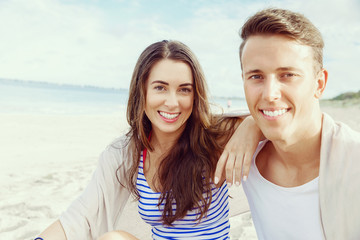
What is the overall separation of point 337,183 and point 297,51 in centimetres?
77

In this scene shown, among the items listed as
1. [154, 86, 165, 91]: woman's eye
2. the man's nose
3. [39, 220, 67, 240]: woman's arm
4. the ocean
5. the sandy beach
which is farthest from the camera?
the ocean

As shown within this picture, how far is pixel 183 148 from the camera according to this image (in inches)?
112

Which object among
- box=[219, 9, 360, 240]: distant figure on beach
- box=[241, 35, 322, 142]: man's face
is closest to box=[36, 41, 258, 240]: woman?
box=[219, 9, 360, 240]: distant figure on beach

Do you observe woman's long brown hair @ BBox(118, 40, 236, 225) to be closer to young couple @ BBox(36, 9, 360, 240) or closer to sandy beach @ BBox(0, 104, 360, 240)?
young couple @ BBox(36, 9, 360, 240)

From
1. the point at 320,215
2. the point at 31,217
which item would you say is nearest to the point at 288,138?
the point at 320,215

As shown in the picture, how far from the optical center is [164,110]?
2.65m

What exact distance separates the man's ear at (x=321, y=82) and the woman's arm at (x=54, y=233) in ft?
7.04

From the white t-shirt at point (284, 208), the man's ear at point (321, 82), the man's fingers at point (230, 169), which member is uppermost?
the man's ear at point (321, 82)

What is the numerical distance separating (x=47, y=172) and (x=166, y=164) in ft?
14.6

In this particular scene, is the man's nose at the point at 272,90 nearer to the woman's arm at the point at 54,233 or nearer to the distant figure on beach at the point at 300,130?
the distant figure on beach at the point at 300,130

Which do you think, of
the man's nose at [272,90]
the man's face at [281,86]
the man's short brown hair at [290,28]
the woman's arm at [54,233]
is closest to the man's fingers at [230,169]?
the man's face at [281,86]

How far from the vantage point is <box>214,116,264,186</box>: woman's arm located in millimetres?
2221

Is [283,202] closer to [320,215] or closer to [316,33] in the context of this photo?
[320,215]

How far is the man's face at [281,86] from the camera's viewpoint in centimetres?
182
